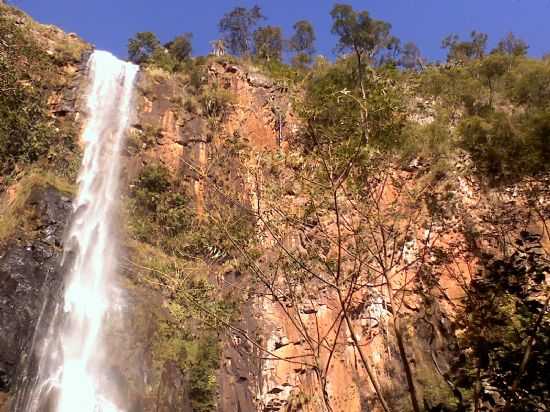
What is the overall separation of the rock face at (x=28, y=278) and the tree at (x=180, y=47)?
1359 cm

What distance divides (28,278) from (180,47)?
56.6 ft

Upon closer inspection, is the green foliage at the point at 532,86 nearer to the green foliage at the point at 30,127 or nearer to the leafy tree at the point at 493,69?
the leafy tree at the point at 493,69

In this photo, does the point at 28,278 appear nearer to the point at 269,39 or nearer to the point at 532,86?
the point at 532,86

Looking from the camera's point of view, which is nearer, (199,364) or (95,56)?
(199,364)

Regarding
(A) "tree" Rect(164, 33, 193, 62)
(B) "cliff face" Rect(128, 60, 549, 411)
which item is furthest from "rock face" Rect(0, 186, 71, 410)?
(A) "tree" Rect(164, 33, 193, 62)

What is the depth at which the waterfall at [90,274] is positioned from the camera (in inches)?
360

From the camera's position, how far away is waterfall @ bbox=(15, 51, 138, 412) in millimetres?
9148

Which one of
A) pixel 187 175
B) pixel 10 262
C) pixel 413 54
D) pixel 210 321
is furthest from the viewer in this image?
pixel 413 54

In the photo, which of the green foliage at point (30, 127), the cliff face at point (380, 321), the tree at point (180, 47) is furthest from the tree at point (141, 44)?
the cliff face at point (380, 321)

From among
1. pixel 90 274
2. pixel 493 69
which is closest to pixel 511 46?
pixel 493 69

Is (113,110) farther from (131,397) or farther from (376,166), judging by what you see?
(376,166)

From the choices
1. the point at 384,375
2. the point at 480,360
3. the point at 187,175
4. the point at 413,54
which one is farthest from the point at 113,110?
the point at 413,54

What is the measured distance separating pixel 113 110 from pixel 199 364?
37.3 ft

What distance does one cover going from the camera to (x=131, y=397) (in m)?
9.42
